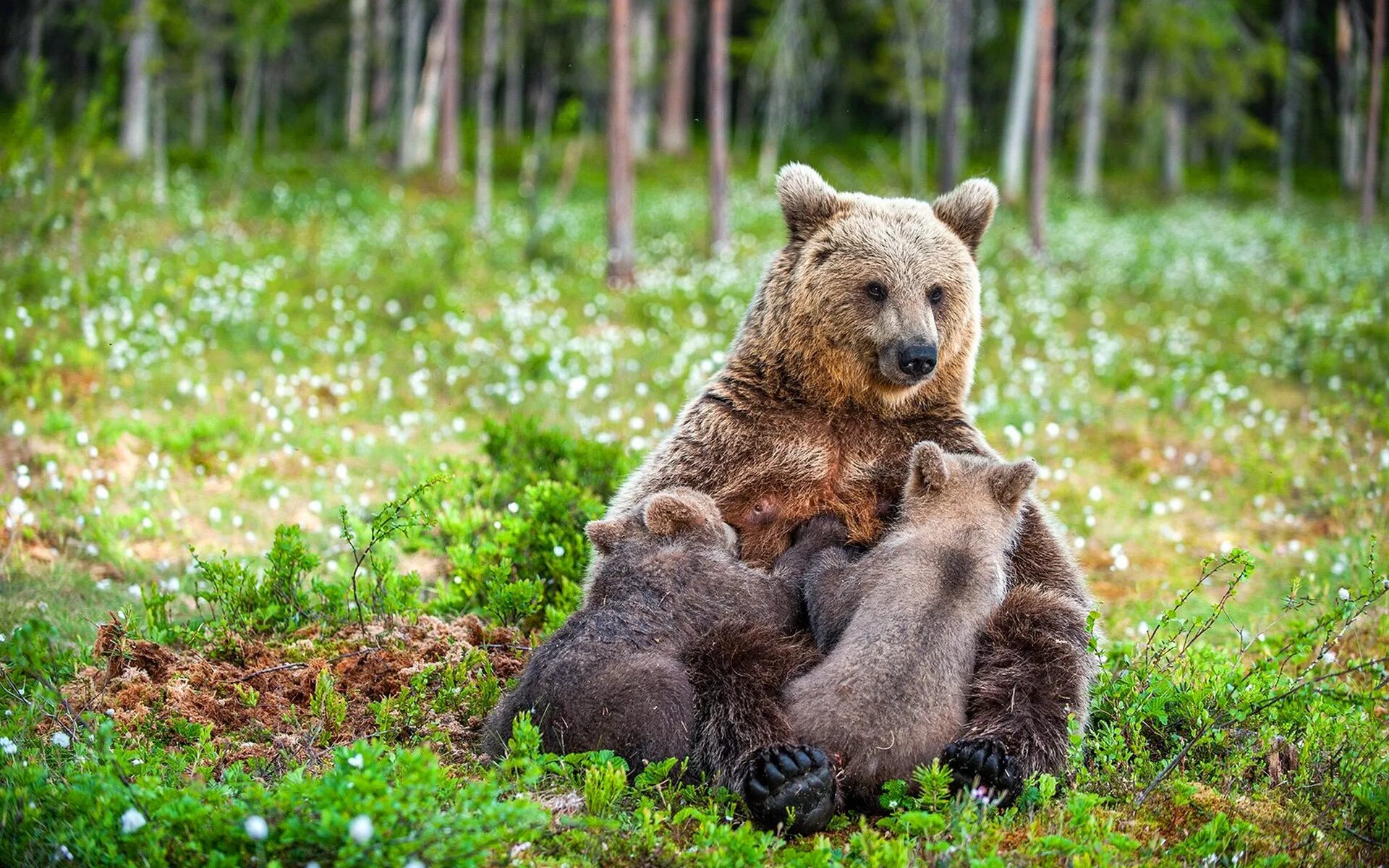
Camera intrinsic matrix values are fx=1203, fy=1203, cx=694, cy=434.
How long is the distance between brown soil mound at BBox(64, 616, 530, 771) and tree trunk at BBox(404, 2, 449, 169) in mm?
20760

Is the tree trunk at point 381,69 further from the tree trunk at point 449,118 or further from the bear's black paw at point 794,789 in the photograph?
the bear's black paw at point 794,789

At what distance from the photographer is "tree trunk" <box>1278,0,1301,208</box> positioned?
35031 millimetres

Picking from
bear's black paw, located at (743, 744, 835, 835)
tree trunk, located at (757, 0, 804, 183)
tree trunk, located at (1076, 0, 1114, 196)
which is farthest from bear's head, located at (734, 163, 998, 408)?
tree trunk, located at (1076, 0, 1114, 196)

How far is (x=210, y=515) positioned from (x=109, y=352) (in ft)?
13.0

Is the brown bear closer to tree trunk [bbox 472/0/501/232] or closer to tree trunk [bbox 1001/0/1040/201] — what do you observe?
tree trunk [bbox 472/0/501/232]

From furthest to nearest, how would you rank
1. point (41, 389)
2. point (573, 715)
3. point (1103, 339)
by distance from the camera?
1. point (1103, 339)
2. point (41, 389)
3. point (573, 715)

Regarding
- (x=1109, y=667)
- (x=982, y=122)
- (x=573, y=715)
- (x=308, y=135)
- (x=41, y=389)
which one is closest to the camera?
(x=573, y=715)

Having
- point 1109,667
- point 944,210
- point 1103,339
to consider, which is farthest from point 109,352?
point 1103,339

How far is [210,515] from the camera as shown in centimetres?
745

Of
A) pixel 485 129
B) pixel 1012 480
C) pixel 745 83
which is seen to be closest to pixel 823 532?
pixel 1012 480

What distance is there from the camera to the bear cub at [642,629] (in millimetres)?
4031

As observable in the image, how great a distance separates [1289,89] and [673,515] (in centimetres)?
3933

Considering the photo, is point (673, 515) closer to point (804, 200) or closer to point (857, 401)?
point (857, 401)

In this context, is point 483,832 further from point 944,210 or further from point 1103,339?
point 1103,339
